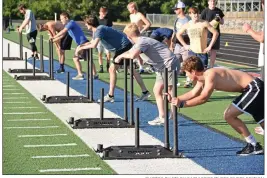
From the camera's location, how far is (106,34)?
1323 centimetres

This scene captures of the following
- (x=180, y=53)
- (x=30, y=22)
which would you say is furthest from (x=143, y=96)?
(x=30, y=22)

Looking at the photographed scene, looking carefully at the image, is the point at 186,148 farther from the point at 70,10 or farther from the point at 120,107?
the point at 70,10

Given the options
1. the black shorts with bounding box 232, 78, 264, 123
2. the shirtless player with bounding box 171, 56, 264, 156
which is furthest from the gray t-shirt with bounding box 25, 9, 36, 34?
the black shorts with bounding box 232, 78, 264, 123

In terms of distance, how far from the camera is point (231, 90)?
8.52 m

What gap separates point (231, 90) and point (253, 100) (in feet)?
0.88

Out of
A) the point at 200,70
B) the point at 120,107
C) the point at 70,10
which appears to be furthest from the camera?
the point at 70,10

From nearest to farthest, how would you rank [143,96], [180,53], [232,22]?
[143,96]
[180,53]
[232,22]

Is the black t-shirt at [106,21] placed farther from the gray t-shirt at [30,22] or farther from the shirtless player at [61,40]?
the gray t-shirt at [30,22]

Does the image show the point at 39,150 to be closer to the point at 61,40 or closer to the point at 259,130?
the point at 259,130

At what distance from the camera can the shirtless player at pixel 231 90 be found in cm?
837

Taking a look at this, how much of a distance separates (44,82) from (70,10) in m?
59.1

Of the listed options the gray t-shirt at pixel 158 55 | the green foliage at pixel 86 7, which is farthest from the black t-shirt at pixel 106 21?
the green foliage at pixel 86 7

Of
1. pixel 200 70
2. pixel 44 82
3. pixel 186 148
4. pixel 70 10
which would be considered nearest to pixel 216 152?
pixel 186 148

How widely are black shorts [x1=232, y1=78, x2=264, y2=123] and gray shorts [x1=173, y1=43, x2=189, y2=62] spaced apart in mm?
6689
